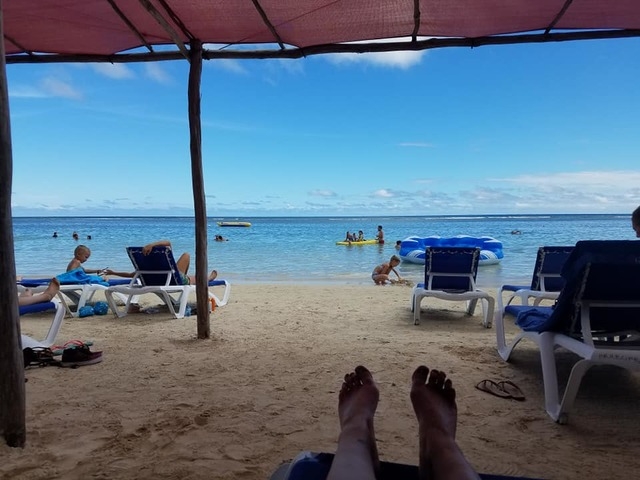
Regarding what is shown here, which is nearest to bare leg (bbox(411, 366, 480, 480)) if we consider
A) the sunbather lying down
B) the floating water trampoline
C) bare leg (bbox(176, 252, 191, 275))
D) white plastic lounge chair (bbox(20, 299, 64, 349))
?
the sunbather lying down

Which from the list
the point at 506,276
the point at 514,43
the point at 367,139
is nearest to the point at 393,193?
the point at 367,139

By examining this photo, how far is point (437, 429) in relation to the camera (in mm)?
1426

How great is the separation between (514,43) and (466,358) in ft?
7.93

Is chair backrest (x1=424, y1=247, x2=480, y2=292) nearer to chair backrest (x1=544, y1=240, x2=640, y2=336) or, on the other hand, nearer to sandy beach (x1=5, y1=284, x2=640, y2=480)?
sandy beach (x1=5, y1=284, x2=640, y2=480)

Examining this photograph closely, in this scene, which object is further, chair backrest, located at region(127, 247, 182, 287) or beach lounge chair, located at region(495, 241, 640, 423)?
chair backrest, located at region(127, 247, 182, 287)

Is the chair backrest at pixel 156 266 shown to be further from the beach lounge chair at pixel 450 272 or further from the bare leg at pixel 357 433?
the bare leg at pixel 357 433

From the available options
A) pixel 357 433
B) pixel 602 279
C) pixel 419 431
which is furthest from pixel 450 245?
pixel 357 433

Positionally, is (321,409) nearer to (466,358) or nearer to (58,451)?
(58,451)

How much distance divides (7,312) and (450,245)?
12456 mm

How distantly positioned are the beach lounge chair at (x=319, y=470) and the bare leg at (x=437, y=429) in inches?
2.0

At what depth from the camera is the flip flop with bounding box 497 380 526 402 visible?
2.52m

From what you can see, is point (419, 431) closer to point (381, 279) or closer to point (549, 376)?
point (549, 376)

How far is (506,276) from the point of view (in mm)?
10844

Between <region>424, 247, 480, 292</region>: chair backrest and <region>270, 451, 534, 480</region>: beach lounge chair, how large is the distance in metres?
3.94
